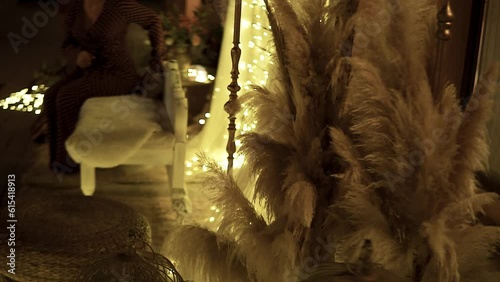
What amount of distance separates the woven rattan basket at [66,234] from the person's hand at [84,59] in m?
1.50

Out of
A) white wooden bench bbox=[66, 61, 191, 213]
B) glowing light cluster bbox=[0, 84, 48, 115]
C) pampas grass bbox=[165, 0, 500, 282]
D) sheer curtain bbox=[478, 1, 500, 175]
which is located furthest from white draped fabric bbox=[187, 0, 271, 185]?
glowing light cluster bbox=[0, 84, 48, 115]

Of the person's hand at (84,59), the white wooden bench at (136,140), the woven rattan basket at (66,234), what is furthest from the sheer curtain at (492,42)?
the person's hand at (84,59)

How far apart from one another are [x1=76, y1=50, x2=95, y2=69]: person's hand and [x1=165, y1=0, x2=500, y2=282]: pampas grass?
220cm

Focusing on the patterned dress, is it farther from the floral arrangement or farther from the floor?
the floral arrangement

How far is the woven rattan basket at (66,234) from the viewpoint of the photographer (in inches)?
61.6

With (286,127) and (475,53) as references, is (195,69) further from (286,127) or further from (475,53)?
(286,127)

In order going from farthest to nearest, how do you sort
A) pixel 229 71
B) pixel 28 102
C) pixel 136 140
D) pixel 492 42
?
1. pixel 28 102
2. pixel 229 71
3. pixel 136 140
4. pixel 492 42

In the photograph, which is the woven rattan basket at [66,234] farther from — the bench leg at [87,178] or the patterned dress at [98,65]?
the patterned dress at [98,65]

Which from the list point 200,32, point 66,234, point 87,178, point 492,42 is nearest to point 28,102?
point 200,32

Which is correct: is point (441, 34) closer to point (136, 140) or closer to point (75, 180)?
point (136, 140)

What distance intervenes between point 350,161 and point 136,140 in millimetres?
1839

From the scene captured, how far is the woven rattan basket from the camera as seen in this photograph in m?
1.57

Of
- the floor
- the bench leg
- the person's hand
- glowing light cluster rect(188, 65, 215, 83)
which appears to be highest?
the person's hand

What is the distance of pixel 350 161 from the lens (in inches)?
40.8
